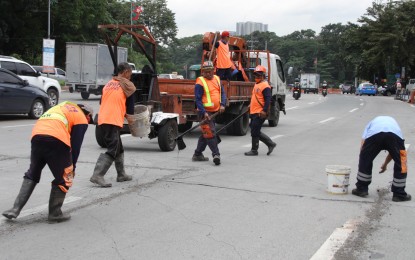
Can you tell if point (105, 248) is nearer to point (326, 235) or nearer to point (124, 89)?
point (326, 235)

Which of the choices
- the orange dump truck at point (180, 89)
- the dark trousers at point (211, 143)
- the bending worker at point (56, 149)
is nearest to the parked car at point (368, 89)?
the orange dump truck at point (180, 89)

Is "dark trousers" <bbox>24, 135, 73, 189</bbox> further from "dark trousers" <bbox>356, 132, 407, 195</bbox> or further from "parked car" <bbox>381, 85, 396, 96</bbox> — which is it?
"parked car" <bbox>381, 85, 396, 96</bbox>

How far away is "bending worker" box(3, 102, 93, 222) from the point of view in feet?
17.1

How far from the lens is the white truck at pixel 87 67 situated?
1147 inches

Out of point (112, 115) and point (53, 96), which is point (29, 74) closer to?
point (53, 96)

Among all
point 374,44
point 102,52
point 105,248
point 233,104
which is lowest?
point 105,248

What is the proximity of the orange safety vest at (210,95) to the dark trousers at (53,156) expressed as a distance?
14.9 feet

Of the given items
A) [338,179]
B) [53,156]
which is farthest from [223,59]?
[53,156]

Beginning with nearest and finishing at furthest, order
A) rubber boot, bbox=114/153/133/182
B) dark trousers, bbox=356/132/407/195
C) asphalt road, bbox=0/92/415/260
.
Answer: asphalt road, bbox=0/92/415/260
dark trousers, bbox=356/132/407/195
rubber boot, bbox=114/153/133/182

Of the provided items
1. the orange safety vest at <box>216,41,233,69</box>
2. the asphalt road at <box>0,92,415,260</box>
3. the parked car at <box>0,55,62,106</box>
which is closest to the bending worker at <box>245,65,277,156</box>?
the asphalt road at <box>0,92,415,260</box>

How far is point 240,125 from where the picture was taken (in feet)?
47.9

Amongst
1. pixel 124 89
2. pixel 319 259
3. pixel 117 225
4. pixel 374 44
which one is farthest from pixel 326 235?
pixel 374 44

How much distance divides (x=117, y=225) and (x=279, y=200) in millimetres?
2271

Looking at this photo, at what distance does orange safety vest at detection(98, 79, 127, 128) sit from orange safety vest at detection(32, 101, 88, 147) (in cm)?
166
